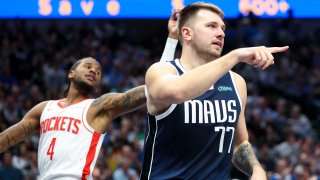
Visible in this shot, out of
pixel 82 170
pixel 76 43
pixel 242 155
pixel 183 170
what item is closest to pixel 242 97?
pixel 242 155

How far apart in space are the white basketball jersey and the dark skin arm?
63 mm

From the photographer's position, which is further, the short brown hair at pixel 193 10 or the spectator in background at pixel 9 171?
the spectator in background at pixel 9 171

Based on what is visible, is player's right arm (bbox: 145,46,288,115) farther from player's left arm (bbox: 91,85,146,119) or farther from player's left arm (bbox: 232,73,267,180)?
player's left arm (bbox: 91,85,146,119)

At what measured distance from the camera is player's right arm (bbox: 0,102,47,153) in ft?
20.7

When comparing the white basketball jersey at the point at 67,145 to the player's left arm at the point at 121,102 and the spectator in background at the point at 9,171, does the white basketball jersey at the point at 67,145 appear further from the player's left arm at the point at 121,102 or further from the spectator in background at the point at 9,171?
the spectator in background at the point at 9,171

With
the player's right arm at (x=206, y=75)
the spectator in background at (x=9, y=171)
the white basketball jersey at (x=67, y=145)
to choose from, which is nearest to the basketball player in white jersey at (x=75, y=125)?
the white basketball jersey at (x=67, y=145)

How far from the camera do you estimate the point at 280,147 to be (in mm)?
14281

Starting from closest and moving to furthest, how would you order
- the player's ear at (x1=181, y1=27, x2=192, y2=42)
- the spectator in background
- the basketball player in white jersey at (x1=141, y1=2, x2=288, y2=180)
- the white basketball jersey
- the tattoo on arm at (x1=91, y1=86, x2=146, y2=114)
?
the basketball player in white jersey at (x1=141, y1=2, x2=288, y2=180) < the player's ear at (x1=181, y1=27, x2=192, y2=42) < the white basketball jersey < the tattoo on arm at (x1=91, y1=86, x2=146, y2=114) < the spectator in background

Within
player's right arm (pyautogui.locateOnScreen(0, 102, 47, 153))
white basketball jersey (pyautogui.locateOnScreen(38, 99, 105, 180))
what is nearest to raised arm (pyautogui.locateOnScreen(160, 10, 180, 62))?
white basketball jersey (pyautogui.locateOnScreen(38, 99, 105, 180))

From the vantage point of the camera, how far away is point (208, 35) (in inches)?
175

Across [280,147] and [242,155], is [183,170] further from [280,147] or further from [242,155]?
[280,147]

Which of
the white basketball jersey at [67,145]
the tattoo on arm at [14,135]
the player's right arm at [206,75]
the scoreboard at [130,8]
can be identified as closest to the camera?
the player's right arm at [206,75]

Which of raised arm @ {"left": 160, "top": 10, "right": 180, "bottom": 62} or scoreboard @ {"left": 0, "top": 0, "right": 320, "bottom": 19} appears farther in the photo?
scoreboard @ {"left": 0, "top": 0, "right": 320, "bottom": 19}

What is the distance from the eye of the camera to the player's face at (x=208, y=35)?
14.5 feet
